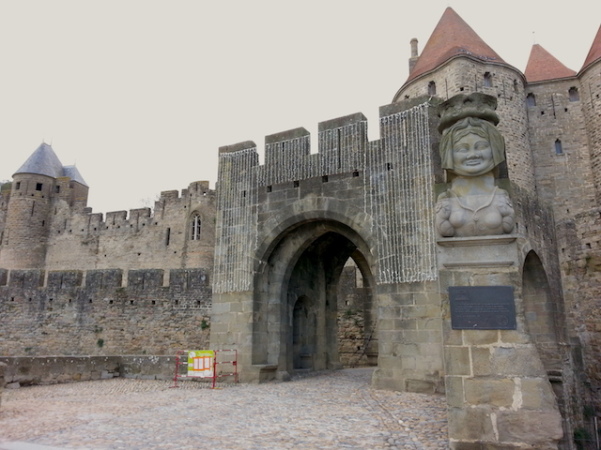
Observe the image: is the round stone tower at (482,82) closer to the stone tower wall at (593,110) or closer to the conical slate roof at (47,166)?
the stone tower wall at (593,110)

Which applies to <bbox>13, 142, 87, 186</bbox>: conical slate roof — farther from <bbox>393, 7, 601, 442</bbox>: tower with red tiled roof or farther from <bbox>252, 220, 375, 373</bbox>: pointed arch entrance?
<bbox>252, 220, 375, 373</bbox>: pointed arch entrance

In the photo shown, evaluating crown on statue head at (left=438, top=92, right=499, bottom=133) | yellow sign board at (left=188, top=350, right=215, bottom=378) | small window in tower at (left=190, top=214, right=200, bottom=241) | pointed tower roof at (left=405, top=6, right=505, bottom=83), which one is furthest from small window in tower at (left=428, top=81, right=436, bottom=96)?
crown on statue head at (left=438, top=92, right=499, bottom=133)

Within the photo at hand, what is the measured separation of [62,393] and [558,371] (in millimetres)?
8100

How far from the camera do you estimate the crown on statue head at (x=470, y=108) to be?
4.63 metres

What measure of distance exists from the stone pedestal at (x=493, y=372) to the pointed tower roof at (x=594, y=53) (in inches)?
968

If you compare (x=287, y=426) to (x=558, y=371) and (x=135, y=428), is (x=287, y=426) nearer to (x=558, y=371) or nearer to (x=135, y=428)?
(x=135, y=428)

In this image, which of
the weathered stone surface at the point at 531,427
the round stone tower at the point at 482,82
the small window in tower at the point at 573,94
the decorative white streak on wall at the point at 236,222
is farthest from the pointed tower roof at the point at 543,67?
the weathered stone surface at the point at 531,427

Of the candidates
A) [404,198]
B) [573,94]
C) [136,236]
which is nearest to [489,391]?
[404,198]

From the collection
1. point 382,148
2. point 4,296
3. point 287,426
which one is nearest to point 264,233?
point 382,148

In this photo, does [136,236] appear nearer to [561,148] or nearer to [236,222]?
[236,222]

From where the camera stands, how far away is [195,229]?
28.1 metres

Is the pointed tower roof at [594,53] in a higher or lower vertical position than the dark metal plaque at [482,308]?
higher

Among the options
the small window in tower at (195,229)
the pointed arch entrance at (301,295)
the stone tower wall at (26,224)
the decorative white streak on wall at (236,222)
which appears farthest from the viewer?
the stone tower wall at (26,224)

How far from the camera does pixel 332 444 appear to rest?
440 centimetres
